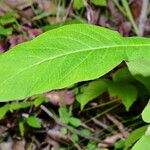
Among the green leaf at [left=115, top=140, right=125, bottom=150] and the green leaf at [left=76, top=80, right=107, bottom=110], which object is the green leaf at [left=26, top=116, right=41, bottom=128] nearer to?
the green leaf at [left=76, top=80, right=107, bottom=110]

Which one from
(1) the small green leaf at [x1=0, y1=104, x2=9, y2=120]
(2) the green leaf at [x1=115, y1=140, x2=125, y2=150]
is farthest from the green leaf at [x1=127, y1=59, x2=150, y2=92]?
(1) the small green leaf at [x1=0, y1=104, x2=9, y2=120]

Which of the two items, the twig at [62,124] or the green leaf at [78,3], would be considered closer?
the twig at [62,124]

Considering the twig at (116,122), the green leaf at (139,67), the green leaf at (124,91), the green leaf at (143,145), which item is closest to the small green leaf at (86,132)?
the twig at (116,122)

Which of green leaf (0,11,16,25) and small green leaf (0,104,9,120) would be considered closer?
small green leaf (0,104,9,120)

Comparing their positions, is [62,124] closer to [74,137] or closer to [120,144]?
[74,137]

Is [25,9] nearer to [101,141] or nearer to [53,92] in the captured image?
[53,92]

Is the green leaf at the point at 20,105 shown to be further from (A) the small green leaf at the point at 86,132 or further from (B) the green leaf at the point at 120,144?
(B) the green leaf at the point at 120,144

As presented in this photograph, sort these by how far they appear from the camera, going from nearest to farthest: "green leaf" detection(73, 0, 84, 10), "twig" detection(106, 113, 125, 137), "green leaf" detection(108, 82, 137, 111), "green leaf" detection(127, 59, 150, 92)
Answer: "green leaf" detection(127, 59, 150, 92), "green leaf" detection(108, 82, 137, 111), "twig" detection(106, 113, 125, 137), "green leaf" detection(73, 0, 84, 10)
